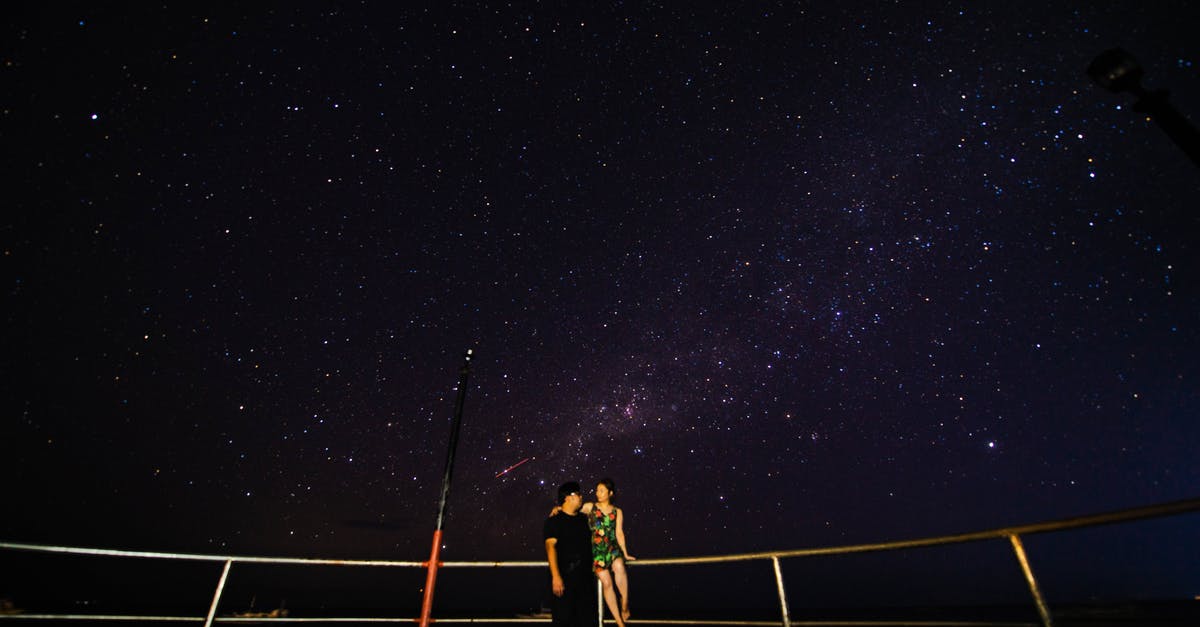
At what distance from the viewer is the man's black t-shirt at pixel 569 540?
15.2 feet


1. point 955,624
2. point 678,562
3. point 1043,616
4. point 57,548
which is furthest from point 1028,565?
point 57,548

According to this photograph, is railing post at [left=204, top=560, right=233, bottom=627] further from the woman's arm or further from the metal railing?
the woman's arm

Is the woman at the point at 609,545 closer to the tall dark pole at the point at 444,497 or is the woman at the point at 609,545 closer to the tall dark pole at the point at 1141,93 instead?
the tall dark pole at the point at 444,497

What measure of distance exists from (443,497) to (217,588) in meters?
2.05

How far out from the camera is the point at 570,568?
181 inches

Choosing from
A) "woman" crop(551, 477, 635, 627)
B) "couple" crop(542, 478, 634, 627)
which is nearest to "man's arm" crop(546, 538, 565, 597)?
"couple" crop(542, 478, 634, 627)

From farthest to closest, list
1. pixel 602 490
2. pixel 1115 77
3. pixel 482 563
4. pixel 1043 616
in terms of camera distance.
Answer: pixel 602 490 → pixel 482 563 → pixel 1115 77 → pixel 1043 616

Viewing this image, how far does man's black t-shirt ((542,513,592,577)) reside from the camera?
4.62 m

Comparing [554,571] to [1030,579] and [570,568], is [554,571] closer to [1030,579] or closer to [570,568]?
[570,568]

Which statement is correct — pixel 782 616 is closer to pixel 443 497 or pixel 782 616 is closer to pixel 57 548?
pixel 443 497

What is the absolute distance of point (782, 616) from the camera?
4121 millimetres

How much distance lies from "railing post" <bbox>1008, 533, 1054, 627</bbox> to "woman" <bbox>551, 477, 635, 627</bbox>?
3.73m

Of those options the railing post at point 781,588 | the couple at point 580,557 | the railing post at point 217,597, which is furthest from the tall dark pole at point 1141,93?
the railing post at point 217,597

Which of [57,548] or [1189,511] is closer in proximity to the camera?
[1189,511]
